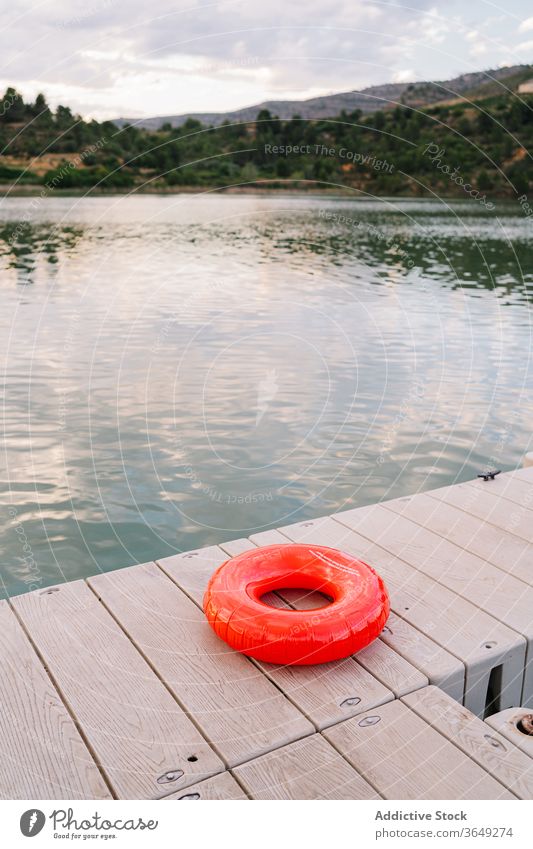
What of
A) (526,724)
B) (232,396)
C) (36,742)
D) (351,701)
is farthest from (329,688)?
(232,396)

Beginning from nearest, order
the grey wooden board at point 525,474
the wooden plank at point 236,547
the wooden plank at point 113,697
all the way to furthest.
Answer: the wooden plank at point 113,697
the wooden plank at point 236,547
the grey wooden board at point 525,474

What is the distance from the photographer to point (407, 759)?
8.14 feet

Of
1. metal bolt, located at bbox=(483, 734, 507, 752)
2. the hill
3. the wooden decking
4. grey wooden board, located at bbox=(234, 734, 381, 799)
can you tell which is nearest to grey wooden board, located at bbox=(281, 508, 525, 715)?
the wooden decking

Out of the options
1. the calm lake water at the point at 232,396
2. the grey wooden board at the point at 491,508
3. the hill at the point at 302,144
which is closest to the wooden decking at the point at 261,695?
the grey wooden board at the point at 491,508

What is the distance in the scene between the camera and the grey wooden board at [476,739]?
2.42 m

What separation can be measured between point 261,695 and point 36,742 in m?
0.80

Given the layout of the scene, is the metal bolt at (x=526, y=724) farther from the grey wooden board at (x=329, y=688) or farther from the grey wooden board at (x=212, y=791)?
the grey wooden board at (x=212, y=791)

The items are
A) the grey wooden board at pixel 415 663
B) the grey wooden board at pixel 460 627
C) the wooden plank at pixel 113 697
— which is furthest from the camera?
the grey wooden board at pixel 460 627

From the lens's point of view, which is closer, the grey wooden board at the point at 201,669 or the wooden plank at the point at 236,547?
the grey wooden board at the point at 201,669

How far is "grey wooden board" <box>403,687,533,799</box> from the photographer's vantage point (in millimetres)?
2418

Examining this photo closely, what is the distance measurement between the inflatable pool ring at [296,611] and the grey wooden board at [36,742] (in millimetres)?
714

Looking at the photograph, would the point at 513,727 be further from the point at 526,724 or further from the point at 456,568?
the point at 456,568

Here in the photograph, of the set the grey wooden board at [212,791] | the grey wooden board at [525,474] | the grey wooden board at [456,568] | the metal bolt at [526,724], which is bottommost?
the metal bolt at [526,724]

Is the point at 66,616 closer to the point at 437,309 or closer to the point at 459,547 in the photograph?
the point at 459,547
